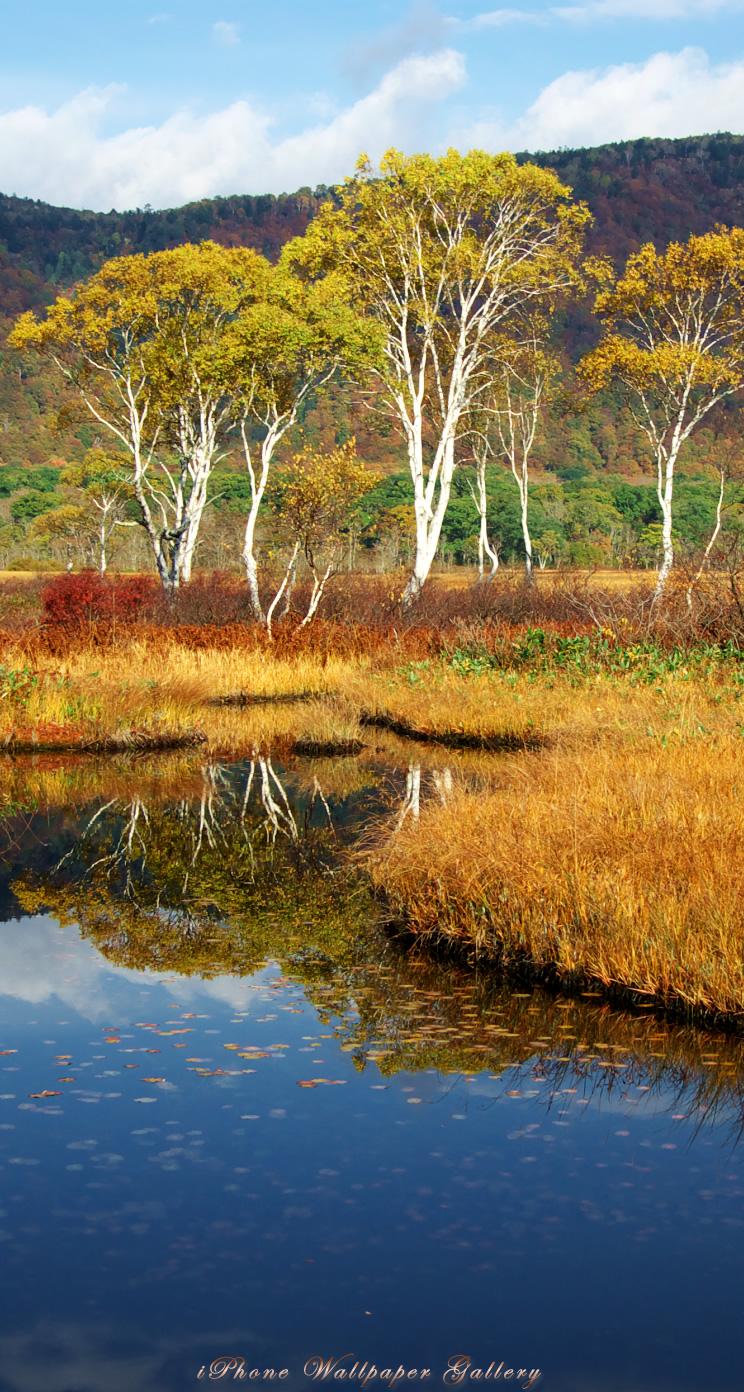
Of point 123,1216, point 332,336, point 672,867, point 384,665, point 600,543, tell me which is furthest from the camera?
point 600,543

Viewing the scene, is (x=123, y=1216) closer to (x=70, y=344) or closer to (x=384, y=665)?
(x=384, y=665)

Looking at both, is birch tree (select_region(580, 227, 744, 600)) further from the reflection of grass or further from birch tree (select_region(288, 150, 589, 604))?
the reflection of grass

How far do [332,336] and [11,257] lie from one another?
518 ft

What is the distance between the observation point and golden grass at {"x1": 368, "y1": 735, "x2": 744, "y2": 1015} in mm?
7398

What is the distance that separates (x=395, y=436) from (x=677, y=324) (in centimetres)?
7250

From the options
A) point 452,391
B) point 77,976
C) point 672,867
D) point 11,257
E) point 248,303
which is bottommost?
point 77,976

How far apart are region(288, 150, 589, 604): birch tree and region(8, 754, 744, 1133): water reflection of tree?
18431 millimetres

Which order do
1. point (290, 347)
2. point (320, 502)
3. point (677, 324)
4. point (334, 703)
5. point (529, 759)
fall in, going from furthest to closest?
point (677, 324)
point (290, 347)
point (320, 502)
point (334, 703)
point (529, 759)

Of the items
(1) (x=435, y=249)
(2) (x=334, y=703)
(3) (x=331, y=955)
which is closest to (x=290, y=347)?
(1) (x=435, y=249)

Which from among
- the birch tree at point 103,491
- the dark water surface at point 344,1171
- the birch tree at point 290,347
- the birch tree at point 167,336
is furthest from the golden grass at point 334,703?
the birch tree at point 103,491

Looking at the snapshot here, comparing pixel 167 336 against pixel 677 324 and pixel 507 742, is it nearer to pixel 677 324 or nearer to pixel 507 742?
pixel 677 324

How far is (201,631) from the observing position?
25688 millimetres

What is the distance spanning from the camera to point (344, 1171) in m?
5.48

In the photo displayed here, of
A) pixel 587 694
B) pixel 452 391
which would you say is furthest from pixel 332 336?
pixel 587 694
